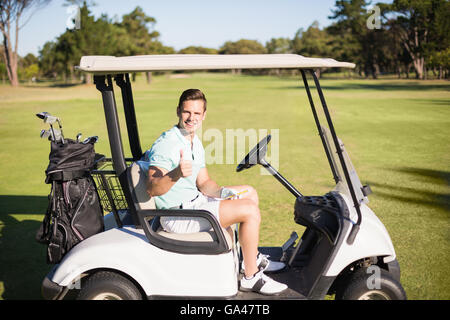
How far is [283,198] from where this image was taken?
5.58 m

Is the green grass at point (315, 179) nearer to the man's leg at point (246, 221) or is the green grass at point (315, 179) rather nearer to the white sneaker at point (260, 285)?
the white sneaker at point (260, 285)

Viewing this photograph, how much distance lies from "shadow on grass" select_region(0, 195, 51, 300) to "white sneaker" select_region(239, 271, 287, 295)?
166cm

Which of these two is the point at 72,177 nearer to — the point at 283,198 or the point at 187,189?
the point at 187,189

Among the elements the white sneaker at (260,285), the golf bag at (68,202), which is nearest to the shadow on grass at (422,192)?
the white sneaker at (260,285)

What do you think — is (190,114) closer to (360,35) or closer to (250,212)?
(250,212)

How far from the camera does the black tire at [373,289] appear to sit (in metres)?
2.36

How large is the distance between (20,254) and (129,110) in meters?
1.92

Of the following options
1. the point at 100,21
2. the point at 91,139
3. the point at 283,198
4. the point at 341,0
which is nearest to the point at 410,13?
the point at 341,0

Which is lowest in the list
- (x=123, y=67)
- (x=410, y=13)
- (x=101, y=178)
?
(x=101, y=178)

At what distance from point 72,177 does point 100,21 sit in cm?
5342

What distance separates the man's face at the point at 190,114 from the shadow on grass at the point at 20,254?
71.1 inches

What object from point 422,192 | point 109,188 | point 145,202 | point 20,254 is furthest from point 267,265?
point 422,192

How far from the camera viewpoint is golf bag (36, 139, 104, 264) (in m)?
2.63
